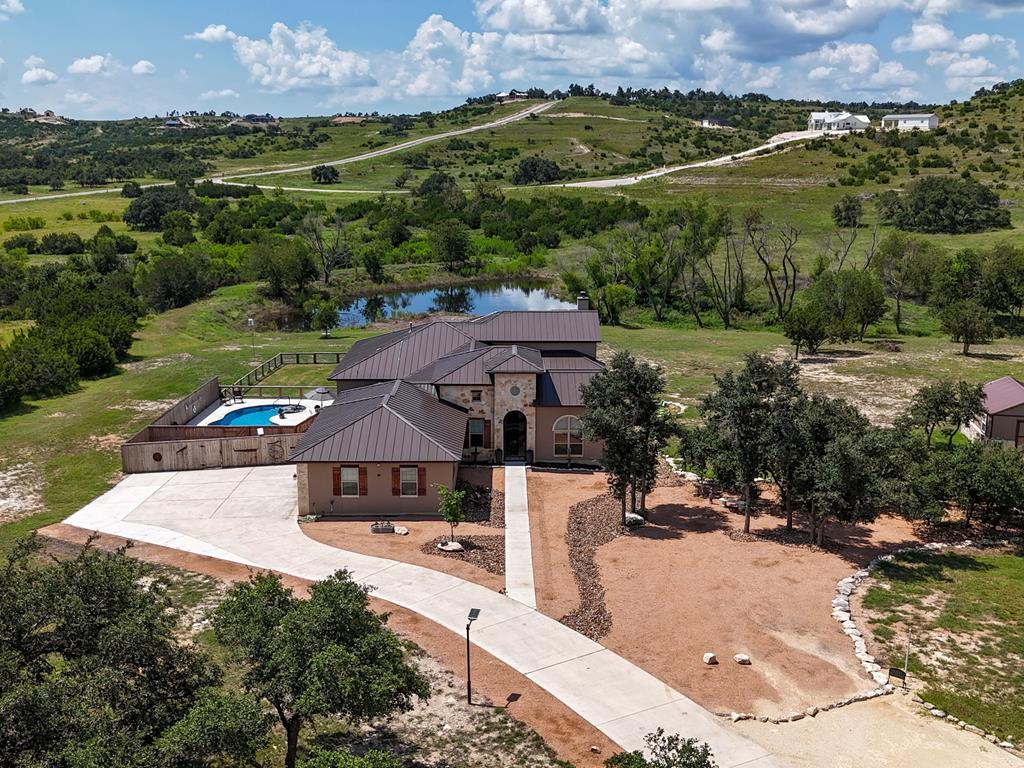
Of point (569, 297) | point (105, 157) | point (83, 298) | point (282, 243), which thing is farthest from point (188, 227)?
point (105, 157)

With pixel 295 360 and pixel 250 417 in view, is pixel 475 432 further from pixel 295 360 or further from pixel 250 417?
pixel 295 360

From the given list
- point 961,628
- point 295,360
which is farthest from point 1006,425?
point 295,360

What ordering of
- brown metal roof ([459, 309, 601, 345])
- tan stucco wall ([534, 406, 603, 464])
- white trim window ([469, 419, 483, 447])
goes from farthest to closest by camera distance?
brown metal roof ([459, 309, 601, 345])
white trim window ([469, 419, 483, 447])
tan stucco wall ([534, 406, 603, 464])

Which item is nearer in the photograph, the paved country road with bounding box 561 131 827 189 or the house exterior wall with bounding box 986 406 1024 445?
the house exterior wall with bounding box 986 406 1024 445

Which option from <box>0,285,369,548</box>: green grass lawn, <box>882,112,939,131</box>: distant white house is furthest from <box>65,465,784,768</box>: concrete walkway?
<box>882,112,939,131</box>: distant white house

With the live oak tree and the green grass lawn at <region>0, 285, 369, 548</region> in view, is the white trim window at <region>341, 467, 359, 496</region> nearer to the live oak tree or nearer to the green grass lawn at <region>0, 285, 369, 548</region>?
the green grass lawn at <region>0, 285, 369, 548</region>

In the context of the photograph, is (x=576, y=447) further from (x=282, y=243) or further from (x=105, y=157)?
(x=105, y=157)
